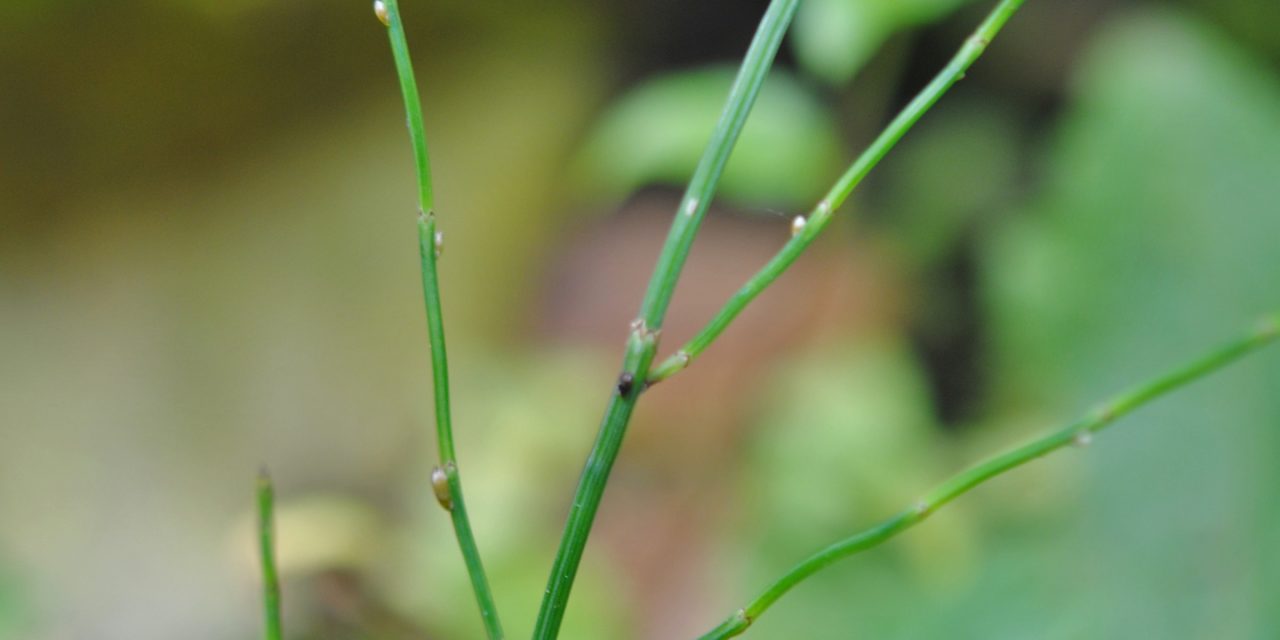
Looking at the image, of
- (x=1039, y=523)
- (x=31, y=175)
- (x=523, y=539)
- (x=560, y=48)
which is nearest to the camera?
(x=1039, y=523)

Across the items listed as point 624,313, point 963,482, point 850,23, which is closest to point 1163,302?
point 850,23

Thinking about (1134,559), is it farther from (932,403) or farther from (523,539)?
(523,539)

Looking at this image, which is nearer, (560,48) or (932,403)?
(932,403)

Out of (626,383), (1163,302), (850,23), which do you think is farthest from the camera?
(1163,302)

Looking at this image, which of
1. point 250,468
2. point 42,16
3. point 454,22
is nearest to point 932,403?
point 454,22

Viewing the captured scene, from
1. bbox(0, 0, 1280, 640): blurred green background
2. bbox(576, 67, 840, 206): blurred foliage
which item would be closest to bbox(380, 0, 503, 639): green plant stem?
bbox(0, 0, 1280, 640): blurred green background

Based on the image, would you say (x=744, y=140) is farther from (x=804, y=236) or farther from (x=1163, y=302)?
(x=804, y=236)

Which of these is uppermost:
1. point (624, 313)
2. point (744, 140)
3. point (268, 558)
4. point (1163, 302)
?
point (624, 313)
